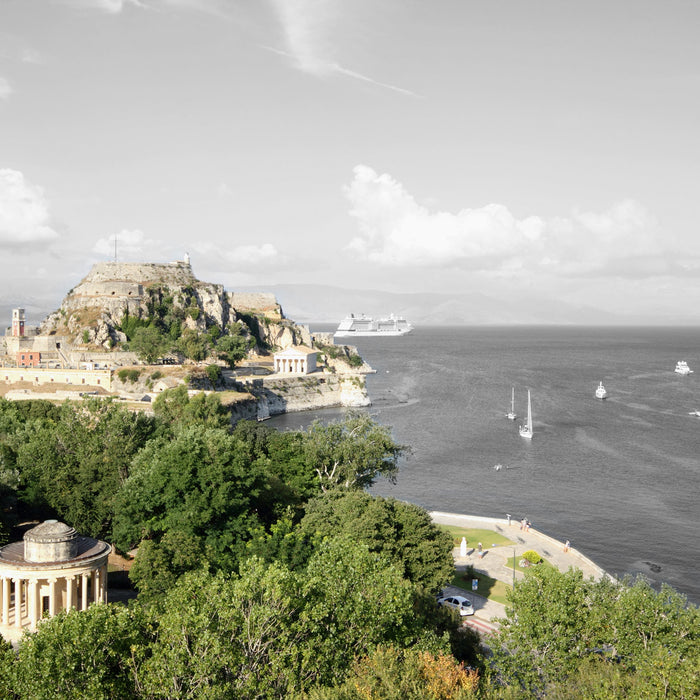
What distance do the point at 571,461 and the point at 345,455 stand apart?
3421 cm

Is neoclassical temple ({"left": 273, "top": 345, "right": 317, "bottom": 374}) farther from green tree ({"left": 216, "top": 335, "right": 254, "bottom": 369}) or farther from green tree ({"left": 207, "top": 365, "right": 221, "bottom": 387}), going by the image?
green tree ({"left": 207, "top": 365, "right": 221, "bottom": 387})

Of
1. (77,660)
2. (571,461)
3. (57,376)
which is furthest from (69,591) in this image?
(57,376)

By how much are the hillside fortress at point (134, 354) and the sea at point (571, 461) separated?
21.3ft

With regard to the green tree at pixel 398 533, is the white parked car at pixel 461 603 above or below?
below

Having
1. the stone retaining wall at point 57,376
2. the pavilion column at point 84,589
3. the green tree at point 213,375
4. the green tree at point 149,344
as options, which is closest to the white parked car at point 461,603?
the pavilion column at point 84,589

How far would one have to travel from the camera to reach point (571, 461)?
69062mm

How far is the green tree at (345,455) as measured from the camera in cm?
4259

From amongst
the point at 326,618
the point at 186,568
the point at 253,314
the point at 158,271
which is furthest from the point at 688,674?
the point at 253,314

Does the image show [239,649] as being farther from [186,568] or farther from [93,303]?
[93,303]

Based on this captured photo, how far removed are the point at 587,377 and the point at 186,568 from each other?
432 ft

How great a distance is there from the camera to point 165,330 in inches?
4535

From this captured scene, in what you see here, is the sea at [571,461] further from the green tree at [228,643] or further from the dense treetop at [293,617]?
the green tree at [228,643]

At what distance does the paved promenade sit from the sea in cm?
282

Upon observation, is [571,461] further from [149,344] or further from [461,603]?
[149,344]
